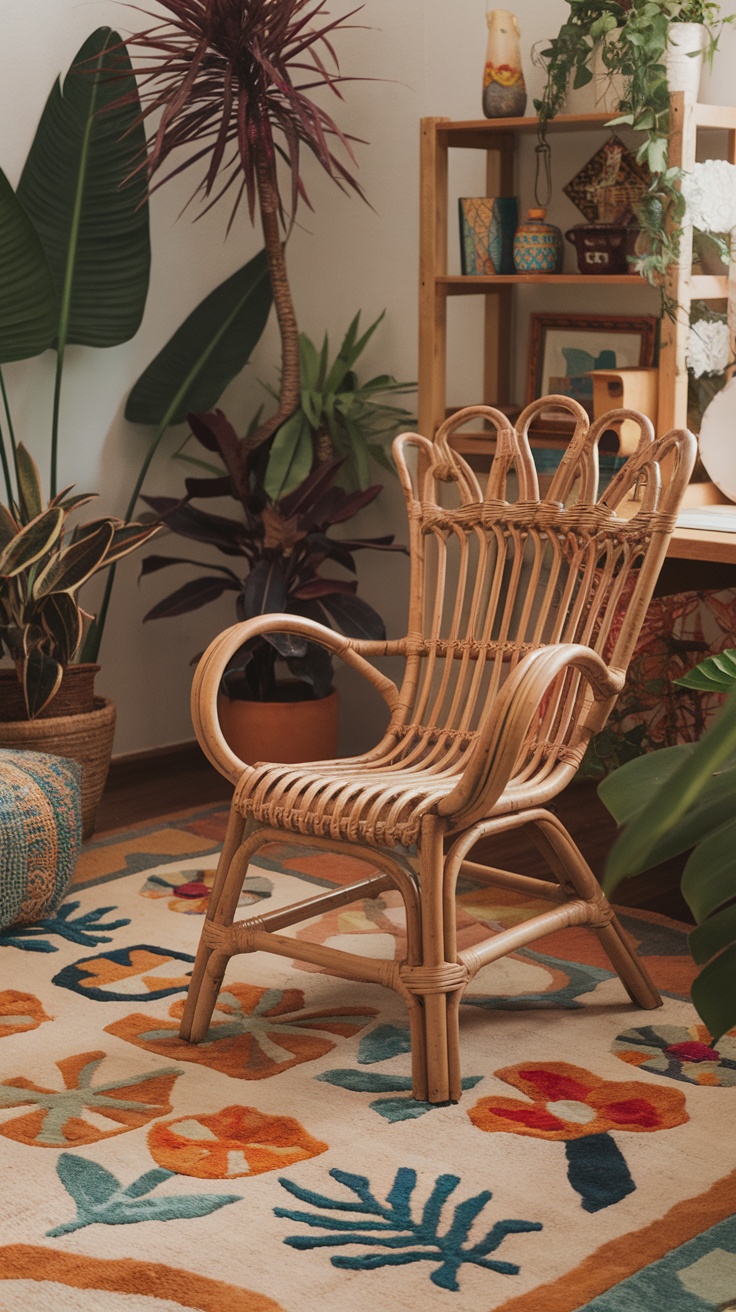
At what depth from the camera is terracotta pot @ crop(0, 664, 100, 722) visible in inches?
128

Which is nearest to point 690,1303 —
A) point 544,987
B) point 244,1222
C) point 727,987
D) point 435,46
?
point 244,1222

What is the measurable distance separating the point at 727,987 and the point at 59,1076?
4.35 feet

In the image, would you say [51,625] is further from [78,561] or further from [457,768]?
[457,768]

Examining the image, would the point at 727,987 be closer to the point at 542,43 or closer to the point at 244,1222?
the point at 244,1222

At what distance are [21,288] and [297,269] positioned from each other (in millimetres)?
982

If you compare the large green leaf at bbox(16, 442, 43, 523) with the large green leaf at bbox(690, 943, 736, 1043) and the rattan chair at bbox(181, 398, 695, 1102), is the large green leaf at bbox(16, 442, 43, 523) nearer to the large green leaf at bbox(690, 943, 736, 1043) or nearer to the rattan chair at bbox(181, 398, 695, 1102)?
the rattan chair at bbox(181, 398, 695, 1102)

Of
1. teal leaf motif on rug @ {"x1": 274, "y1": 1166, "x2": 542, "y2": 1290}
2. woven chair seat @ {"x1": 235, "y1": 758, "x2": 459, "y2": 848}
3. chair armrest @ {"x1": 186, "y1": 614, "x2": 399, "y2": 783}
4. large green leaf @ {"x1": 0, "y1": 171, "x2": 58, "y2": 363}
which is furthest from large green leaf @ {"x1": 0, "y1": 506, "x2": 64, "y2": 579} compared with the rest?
teal leaf motif on rug @ {"x1": 274, "y1": 1166, "x2": 542, "y2": 1290}

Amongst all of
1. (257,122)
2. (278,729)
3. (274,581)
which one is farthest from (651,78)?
(278,729)

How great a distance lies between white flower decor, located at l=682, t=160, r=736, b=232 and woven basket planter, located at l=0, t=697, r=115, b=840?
170cm

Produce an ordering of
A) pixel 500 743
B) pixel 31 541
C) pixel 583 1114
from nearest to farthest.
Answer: pixel 500 743, pixel 583 1114, pixel 31 541

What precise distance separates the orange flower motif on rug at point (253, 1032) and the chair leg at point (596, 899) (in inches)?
15.9

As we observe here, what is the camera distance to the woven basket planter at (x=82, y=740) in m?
3.17

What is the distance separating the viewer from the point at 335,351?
4.12 meters

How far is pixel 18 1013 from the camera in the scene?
2.40 m
